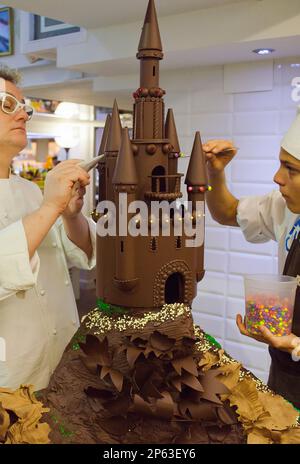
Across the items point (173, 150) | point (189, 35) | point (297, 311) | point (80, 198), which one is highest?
point (189, 35)

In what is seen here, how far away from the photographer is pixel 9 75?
1.47m

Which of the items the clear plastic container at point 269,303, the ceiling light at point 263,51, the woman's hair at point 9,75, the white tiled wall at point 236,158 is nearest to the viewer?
the clear plastic container at point 269,303

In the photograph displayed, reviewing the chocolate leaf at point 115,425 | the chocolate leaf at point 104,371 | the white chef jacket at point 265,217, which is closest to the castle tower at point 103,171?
the chocolate leaf at point 104,371

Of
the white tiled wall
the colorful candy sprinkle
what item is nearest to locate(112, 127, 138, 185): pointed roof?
the colorful candy sprinkle

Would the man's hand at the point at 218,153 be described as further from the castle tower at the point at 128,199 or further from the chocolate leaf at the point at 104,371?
the chocolate leaf at the point at 104,371

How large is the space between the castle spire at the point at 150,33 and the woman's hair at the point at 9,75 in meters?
0.49

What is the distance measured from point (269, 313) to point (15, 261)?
2.16 ft

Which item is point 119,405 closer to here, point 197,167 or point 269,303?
point 269,303

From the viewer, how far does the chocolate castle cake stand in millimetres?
1038

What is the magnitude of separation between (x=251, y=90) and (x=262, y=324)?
68.5 inches

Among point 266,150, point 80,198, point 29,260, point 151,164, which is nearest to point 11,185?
point 80,198

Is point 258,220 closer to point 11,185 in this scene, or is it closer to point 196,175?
point 196,175

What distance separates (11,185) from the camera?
4.76 feet

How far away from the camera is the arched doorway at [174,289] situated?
1233 millimetres
